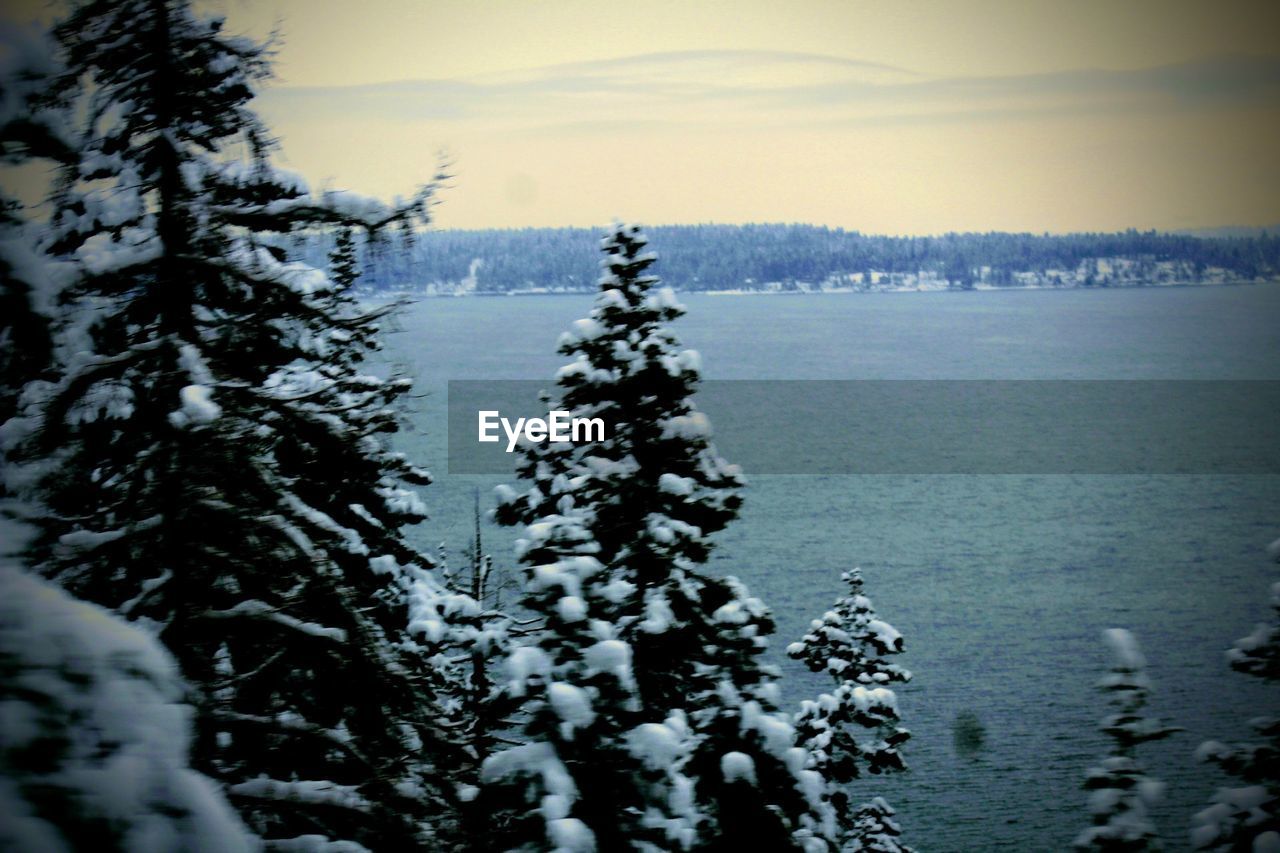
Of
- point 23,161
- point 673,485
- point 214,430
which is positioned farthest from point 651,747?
point 23,161

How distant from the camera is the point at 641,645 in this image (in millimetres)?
9500

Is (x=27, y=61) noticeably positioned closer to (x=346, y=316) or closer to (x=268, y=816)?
(x=346, y=316)

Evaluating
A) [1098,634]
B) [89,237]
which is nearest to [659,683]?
[89,237]

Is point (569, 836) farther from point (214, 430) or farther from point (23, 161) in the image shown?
point (23, 161)

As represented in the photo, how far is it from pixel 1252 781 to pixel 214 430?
30.8 ft

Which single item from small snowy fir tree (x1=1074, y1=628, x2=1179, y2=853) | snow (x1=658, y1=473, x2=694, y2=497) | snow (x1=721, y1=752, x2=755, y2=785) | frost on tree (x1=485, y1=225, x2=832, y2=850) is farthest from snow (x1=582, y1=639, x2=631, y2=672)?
small snowy fir tree (x1=1074, y1=628, x2=1179, y2=853)

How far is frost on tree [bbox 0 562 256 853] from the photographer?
8.84ft

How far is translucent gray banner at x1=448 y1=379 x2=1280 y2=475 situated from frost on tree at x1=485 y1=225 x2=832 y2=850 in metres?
54.3

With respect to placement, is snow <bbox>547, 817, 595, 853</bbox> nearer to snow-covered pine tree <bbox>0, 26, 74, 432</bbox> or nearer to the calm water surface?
the calm water surface

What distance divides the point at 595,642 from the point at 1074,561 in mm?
58153

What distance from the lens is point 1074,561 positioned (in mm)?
58719

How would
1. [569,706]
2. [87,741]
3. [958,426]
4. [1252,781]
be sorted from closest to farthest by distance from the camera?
[87,741], [569,706], [1252,781], [958,426]

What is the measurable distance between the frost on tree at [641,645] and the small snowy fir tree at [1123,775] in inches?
101

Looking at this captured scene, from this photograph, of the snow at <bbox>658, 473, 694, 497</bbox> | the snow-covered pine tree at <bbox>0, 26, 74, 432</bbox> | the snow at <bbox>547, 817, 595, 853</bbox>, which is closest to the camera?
the snow-covered pine tree at <bbox>0, 26, 74, 432</bbox>
